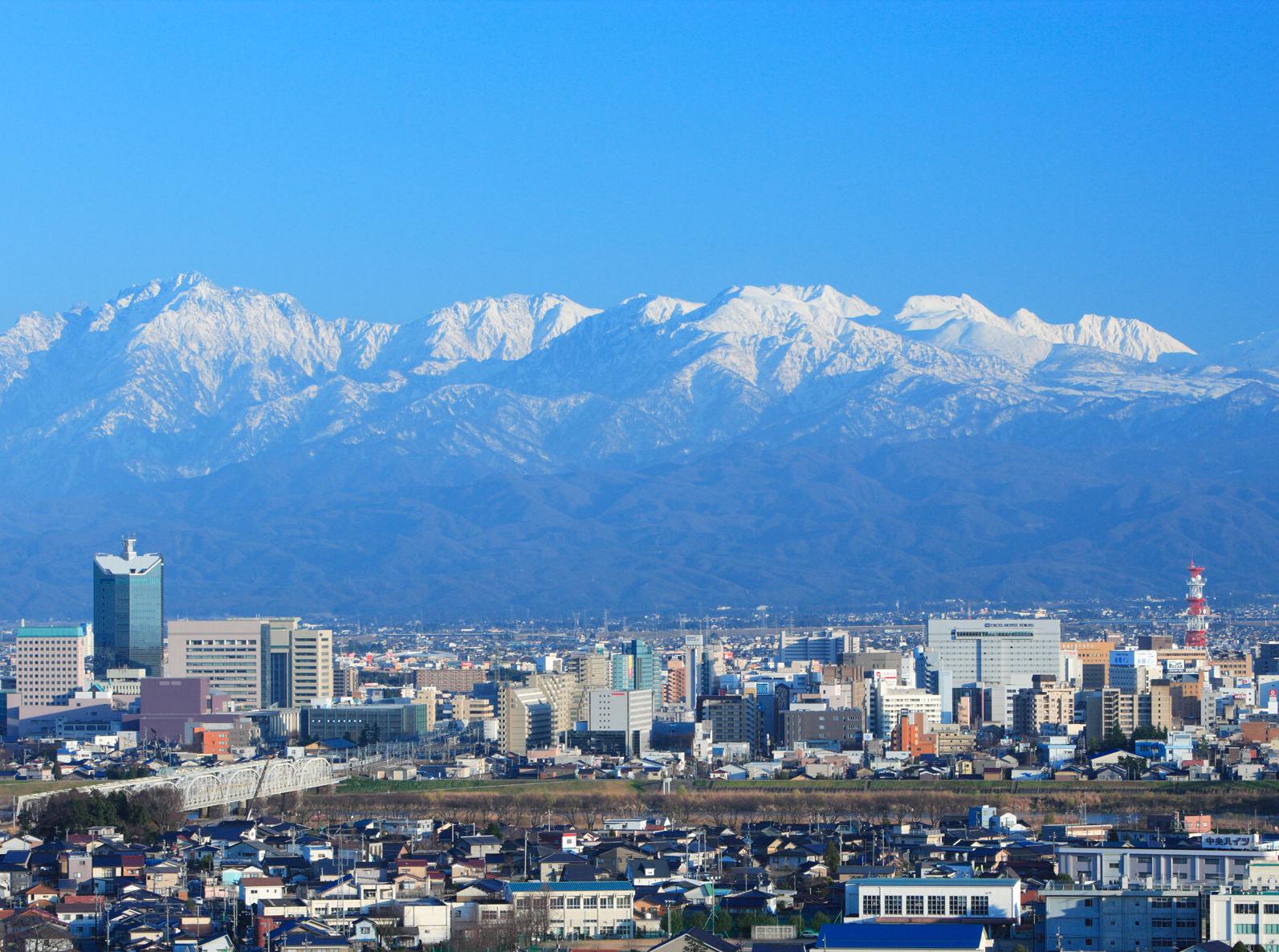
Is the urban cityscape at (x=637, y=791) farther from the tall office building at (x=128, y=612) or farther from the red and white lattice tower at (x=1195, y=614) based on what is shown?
the red and white lattice tower at (x=1195, y=614)

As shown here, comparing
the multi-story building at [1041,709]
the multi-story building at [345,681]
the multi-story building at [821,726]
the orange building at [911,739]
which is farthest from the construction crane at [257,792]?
the multi-story building at [345,681]

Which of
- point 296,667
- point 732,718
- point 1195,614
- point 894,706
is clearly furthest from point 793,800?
point 1195,614

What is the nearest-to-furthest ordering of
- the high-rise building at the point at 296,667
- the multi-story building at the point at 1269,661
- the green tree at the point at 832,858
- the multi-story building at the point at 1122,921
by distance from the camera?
the multi-story building at the point at 1122,921, the green tree at the point at 832,858, the high-rise building at the point at 296,667, the multi-story building at the point at 1269,661

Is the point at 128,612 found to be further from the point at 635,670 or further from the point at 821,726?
the point at 821,726

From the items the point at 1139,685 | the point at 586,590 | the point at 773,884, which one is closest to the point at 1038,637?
the point at 1139,685

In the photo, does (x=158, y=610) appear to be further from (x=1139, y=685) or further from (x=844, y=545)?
(x=844, y=545)
